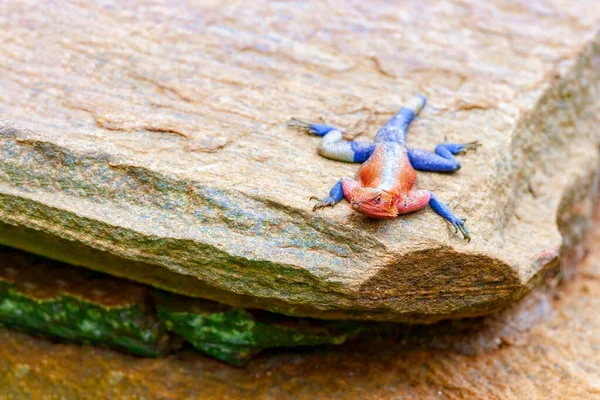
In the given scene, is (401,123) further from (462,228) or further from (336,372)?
(336,372)

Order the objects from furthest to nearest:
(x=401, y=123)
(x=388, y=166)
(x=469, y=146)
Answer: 1. (x=401, y=123)
2. (x=469, y=146)
3. (x=388, y=166)

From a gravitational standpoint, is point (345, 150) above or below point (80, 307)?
above

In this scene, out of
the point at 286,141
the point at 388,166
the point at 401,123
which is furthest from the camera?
the point at 401,123

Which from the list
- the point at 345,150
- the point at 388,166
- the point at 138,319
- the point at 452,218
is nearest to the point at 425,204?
the point at 452,218

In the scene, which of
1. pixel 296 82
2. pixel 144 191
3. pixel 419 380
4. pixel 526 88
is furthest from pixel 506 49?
pixel 144 191

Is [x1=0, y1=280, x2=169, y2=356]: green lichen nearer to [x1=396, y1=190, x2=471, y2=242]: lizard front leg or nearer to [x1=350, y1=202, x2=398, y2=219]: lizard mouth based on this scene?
[x1=350, y1=202, x2=398, y2=219]: lizard mouth

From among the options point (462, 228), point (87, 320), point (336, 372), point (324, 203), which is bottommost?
point (336, 372)

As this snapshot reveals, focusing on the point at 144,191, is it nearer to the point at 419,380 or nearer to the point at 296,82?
the point at 296,82
